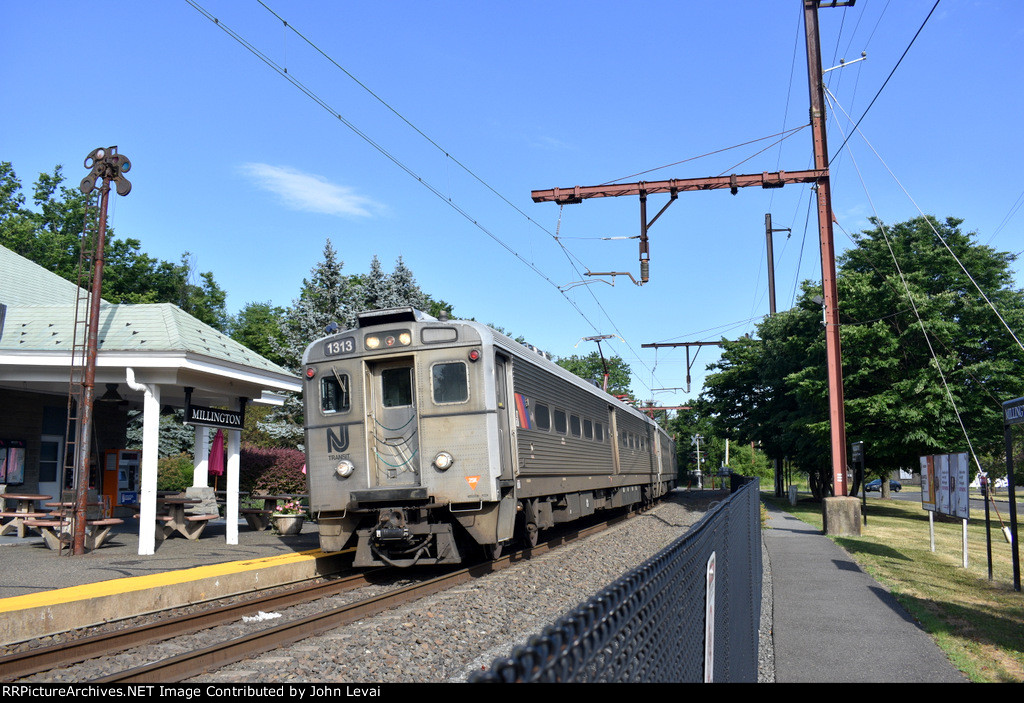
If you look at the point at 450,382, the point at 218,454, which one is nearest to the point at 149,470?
the point at 218,454

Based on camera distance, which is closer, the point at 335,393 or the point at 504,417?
the point at 504,417

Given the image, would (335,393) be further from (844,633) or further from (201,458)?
(844,633)

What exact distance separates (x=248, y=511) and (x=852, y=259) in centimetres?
2657

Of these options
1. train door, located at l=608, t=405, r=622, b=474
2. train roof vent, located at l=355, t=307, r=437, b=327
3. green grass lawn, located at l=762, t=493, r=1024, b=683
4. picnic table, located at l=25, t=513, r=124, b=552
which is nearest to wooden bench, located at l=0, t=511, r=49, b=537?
picnic table, located at l=25, t=513, r=124, b=552

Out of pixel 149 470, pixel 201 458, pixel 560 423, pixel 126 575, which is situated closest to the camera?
pixel 126 575

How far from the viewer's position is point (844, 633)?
7.64 meters

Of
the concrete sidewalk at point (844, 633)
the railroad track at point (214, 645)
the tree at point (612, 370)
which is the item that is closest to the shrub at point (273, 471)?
the railroad track at point (214, 645)

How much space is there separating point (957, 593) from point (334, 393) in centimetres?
909

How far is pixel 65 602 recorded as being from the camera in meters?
7.47

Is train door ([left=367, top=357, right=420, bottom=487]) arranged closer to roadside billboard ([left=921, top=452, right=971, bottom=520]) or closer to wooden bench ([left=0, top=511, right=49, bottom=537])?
wooden bench ([left=0, top=511, right=49, bottom=537])

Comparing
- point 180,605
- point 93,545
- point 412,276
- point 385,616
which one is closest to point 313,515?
point 180,605

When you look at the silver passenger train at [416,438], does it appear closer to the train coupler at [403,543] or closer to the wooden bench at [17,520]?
the train coupler at [403,543]

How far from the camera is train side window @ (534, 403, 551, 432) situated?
12755 millimetres

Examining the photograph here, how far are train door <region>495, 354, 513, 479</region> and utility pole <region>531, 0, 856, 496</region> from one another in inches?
213
